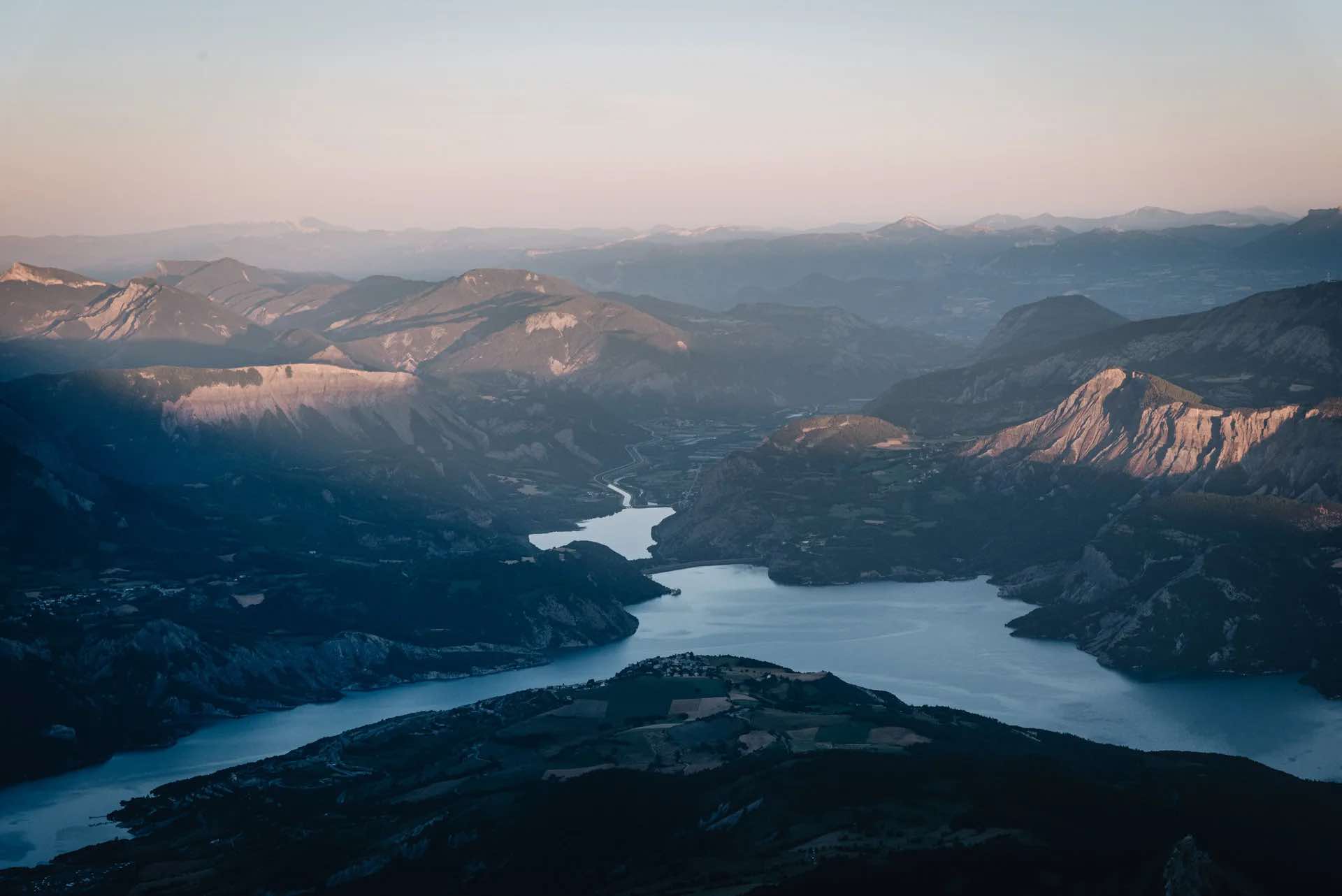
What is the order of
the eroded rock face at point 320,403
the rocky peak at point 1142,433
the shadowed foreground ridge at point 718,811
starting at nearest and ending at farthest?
the shadowed foreground ridge at point 718,811 < the rocky peak at point 1142,433 < the eroded rock face at point 320,403

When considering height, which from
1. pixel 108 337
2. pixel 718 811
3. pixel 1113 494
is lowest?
pixel 1113 494

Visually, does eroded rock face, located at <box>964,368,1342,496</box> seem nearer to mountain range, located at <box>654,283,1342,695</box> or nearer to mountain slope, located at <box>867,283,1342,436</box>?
mountain range, located at <box>654,283,1342,695</box>

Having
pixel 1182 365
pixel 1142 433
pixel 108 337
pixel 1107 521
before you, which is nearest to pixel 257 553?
pixel 1107 521

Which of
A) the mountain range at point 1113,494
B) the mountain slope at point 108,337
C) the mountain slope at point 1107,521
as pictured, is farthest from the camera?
the mountain slope at point 108,337

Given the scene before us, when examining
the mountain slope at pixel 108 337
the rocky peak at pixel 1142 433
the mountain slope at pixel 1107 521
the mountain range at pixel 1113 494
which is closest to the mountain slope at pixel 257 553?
the mountain slope at pixel 1107 521

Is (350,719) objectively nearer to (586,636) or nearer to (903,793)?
(586,636)

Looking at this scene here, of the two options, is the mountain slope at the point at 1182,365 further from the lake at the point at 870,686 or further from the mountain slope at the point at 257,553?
the lake at the point at 870,686

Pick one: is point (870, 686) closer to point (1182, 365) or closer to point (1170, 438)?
point (1170, 438)
